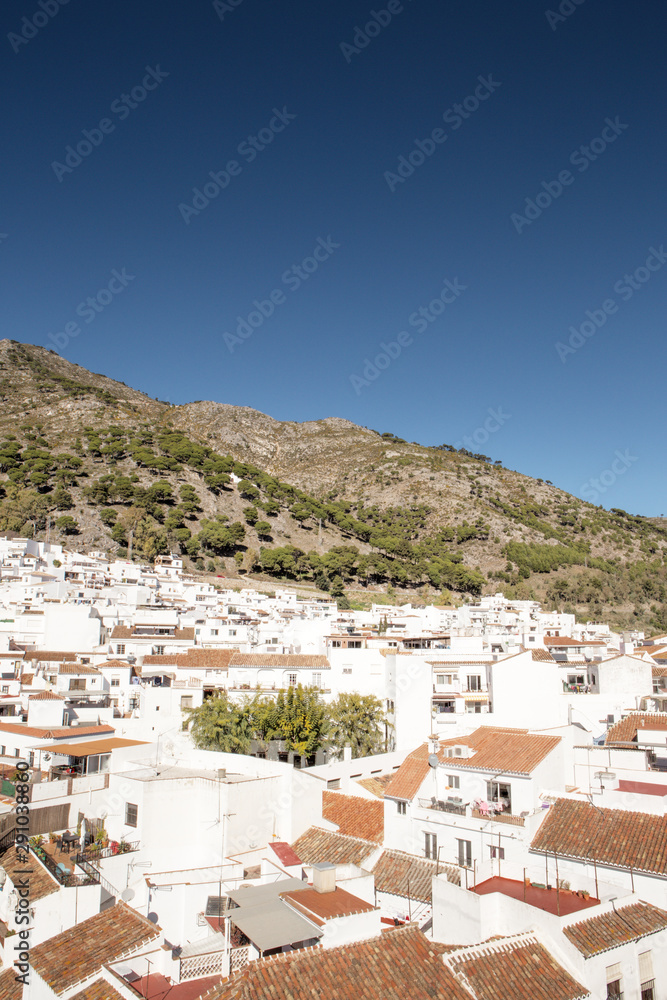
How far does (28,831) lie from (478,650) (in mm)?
20861

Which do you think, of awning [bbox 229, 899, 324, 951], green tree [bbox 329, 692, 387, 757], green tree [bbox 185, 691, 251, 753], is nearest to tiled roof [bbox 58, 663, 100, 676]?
green tree [bbox 185, 691, 251, 753]

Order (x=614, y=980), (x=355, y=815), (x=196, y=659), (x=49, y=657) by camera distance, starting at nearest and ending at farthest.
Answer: (x=614, y=980), (x=355, y=815), (x=196, y=659), (x=49, y=657)

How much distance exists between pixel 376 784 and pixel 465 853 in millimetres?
5647

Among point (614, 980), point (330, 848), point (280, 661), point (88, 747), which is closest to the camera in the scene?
point (614, 980)

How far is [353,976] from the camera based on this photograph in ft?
31.3

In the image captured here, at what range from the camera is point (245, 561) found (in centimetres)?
7838

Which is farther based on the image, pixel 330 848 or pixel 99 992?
pixel 330 848

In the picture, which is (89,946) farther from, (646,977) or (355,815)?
(646,977)

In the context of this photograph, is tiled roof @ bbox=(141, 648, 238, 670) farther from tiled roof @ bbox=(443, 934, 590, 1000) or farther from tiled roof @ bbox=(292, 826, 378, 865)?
tiled roof @ bbox=(443, 934, 590, 1000)

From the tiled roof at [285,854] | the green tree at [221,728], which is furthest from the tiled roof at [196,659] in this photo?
the tiled roof at [285,854]

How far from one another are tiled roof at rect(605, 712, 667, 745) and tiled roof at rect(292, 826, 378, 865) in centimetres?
797

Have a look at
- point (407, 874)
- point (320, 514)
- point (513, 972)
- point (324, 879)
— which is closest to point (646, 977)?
point (513, 972)

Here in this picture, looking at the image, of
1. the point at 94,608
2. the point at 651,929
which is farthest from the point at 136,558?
the point at 651,929

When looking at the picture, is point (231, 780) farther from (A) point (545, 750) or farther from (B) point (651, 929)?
(B) point (651, 929)
